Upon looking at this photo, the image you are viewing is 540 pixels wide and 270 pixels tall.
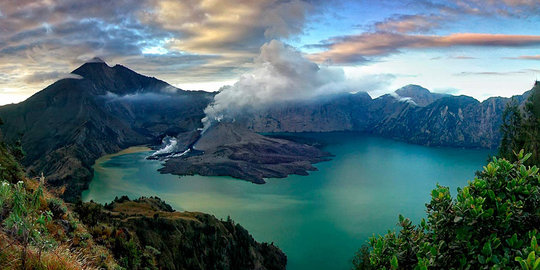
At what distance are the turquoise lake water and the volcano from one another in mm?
6351

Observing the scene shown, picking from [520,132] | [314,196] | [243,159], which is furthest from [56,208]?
[243,159]

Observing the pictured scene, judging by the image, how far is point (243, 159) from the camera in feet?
534

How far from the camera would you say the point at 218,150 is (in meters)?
174

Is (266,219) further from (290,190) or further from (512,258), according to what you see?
(512,258)

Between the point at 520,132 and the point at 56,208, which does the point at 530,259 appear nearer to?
the point at 56,208

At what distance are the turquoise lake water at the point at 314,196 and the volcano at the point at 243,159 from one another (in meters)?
6.35

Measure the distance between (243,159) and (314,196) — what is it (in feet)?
219

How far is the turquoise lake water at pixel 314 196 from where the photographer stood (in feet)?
214

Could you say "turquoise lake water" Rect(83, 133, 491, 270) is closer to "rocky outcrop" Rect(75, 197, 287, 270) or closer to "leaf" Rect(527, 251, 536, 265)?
"rocky outcrop" Rect(75, 197, 287, 270)

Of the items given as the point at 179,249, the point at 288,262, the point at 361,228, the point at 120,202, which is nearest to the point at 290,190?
the point at 361,228

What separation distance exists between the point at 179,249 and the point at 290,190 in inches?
2783

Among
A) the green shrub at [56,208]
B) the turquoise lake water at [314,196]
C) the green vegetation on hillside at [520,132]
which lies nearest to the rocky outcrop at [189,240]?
the turquoise lake water at [314,196]

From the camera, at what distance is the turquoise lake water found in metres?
65.1

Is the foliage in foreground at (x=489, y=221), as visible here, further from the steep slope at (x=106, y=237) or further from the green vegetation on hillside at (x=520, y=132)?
the green vegetation on hillside at (x=520, y=132)
